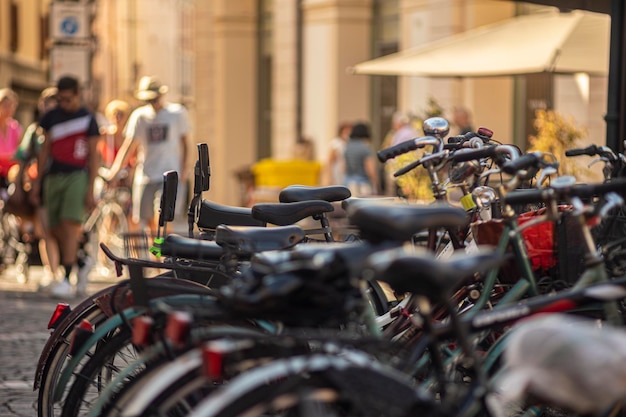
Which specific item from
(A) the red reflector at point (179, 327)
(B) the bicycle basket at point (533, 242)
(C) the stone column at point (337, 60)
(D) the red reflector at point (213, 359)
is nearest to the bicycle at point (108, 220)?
(C) the stone column at point (337, 60)

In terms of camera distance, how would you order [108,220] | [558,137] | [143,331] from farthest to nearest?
[108,220] → [558,137] → [143,331]

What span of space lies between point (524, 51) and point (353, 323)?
962 centimetres

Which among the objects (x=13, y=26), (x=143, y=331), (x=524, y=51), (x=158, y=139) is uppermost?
(x=13, y=26)

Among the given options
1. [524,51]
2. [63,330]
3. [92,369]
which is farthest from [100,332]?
[524,51]

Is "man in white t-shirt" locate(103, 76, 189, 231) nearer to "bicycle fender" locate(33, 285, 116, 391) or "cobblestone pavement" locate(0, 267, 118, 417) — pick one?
"cobblestone pavement" locate(0, 267, 118, 417)

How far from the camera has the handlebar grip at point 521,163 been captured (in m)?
4.06

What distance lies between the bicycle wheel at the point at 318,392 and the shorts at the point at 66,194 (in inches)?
328

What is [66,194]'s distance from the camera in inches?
446

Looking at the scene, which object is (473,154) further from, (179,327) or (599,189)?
(179,327)

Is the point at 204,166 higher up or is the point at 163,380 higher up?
the point at 204,166

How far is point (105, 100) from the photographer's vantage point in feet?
161

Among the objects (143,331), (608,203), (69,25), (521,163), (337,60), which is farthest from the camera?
(337,60)

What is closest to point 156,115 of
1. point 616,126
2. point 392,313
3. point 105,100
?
point 616,126

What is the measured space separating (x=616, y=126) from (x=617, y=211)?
3443 mm
